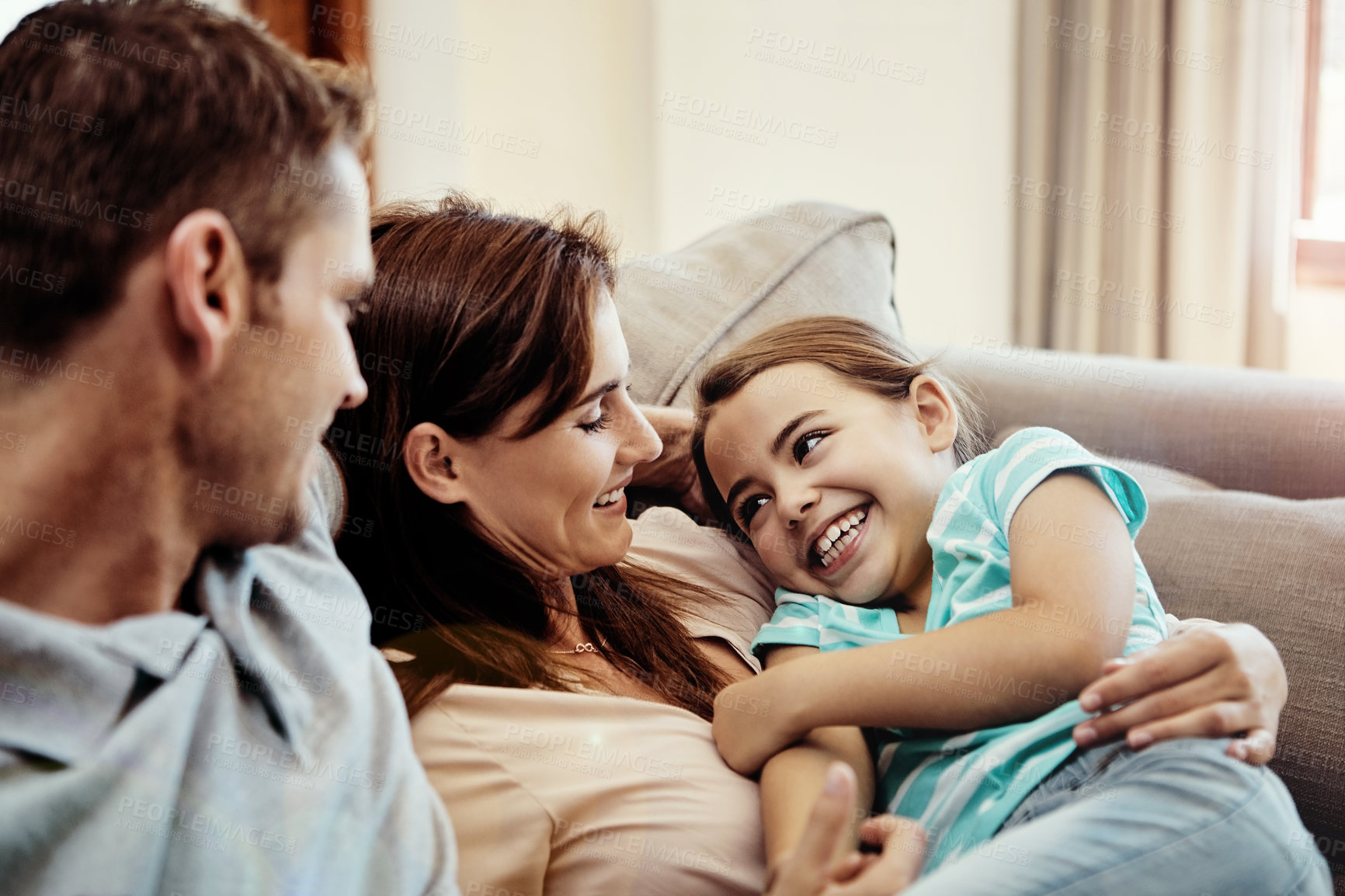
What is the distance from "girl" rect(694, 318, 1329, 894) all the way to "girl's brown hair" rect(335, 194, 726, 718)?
13 centimetres

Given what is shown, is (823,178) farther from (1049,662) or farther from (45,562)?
(45,562)

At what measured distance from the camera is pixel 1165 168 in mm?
2643

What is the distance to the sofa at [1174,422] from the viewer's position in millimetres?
955

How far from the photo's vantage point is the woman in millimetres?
683

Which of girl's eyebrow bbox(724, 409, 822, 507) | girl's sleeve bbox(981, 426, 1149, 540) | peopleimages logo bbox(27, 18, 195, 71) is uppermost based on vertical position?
peopleimages logo bbox(27, 18, 195, 71)

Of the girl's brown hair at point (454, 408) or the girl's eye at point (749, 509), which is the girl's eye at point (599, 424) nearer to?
the girl's brown hair at point (454, 408)

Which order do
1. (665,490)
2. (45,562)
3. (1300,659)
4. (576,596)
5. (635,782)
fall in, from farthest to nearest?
(665,490), (1300,659), (576,596), (635,782), (45,562)


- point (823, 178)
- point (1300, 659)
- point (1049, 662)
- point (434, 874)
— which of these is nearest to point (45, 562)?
point (434, 874)

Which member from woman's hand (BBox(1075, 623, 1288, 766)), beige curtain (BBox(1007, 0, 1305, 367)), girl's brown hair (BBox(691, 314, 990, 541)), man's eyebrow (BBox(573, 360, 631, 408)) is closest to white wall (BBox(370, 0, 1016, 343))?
beige curtain (BBox(1007, 0, 1305, 367))

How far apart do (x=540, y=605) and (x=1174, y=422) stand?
87 centimetres

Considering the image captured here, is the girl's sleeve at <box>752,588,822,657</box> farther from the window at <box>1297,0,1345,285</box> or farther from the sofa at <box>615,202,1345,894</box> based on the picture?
the window at <box>1297,0,1345,285</box>

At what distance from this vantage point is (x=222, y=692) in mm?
600

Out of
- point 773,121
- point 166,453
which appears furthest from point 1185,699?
point 773,121

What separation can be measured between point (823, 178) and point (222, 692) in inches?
101
